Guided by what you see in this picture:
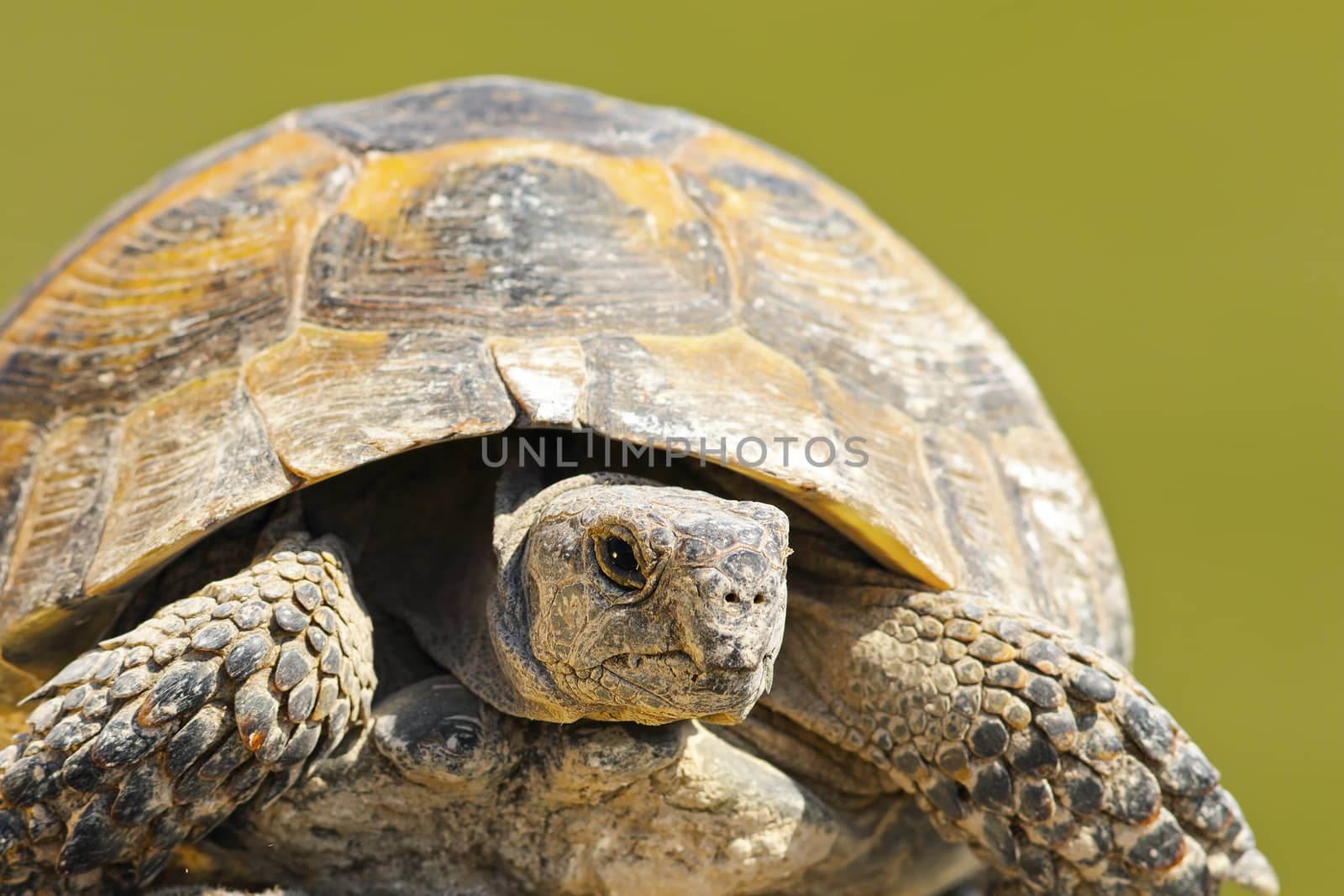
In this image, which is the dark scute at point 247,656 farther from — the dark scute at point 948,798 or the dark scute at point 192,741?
the dark scute at point 948,798

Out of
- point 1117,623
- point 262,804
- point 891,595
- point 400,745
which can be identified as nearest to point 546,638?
point 400,745

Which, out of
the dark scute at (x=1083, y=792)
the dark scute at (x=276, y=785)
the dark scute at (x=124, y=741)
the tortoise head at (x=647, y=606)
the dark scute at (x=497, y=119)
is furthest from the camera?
the dark scute at (x=497, y=119)

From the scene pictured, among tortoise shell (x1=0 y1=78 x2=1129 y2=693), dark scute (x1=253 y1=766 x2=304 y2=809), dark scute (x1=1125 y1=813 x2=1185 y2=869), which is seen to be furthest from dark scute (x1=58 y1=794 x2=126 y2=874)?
dark scute (x1=1125 y1=813 x2=1185 y2=869)

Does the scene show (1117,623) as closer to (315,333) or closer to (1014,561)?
(1014,561)

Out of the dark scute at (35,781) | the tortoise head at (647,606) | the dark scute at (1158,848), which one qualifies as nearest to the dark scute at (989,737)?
the dark scute at (1158,848)

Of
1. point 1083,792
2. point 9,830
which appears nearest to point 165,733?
point 9,830

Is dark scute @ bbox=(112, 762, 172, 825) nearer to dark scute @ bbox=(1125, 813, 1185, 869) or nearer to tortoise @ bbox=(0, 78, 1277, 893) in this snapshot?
tortoise @ bbox=(0, 78, 1277, 893)

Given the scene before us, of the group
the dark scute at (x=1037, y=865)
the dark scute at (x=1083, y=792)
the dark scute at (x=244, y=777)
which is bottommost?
A: the dark scute at (x=1037, y=865)
